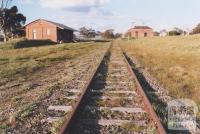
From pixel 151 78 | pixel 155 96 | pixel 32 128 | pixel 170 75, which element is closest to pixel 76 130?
pixel 32 128

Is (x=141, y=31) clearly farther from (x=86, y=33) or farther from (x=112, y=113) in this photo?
(x=112, y=113)

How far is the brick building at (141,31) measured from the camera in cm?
14862

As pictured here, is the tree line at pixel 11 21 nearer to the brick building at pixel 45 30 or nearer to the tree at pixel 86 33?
the brick building at pixel 45 30

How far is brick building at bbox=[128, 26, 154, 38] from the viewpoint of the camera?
148625mm

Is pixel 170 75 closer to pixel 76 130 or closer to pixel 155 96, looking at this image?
pixel 155 96

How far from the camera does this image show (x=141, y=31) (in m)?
150

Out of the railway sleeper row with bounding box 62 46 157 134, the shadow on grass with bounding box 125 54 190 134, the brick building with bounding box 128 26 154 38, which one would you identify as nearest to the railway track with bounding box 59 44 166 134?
the railway sleeper row with bounding box 62 46 157 134

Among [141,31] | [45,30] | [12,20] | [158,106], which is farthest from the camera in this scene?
[141,31]

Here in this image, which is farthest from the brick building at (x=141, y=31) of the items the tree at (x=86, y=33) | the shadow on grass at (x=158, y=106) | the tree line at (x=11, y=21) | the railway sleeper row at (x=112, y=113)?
the railway sleeper row at (x=112, y=113)

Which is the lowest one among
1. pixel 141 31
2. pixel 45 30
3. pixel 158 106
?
pixel 158 106

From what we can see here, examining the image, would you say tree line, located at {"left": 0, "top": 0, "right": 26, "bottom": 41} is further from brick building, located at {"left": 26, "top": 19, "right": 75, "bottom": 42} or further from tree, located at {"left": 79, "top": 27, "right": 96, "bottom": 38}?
tree, located at {"left": 79, "top": 27, "right": 96, "bottom": 38}

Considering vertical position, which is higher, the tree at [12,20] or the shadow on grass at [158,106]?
the tree at [12,20]

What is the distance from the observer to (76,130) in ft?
20.6

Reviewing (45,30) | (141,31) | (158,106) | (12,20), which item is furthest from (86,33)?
(158,106)
